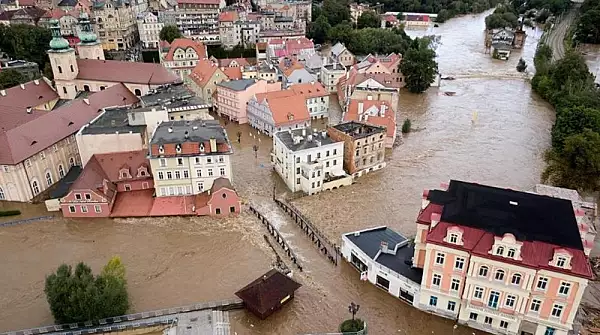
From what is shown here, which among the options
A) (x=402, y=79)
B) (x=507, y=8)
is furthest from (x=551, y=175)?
(x=507, y=8)

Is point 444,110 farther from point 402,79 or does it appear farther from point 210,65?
point 210,65

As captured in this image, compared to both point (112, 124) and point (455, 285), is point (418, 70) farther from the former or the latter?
point (455, 285)

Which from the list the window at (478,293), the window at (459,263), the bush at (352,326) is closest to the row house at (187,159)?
the bush at (352,326)

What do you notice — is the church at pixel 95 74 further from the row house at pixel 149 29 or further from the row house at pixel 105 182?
the row house at pixel 149 29

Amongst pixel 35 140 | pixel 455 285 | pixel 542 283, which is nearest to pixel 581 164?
pixel 542 283

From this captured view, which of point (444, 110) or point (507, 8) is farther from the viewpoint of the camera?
point (507, 8)

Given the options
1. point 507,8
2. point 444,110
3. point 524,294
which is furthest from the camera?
point 507,8

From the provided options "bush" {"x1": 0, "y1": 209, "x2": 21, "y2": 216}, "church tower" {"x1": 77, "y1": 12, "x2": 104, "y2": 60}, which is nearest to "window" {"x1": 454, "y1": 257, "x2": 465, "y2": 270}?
"bush" {"x1": 0, "y1": 209, "x2": 21, "y2": 216}
